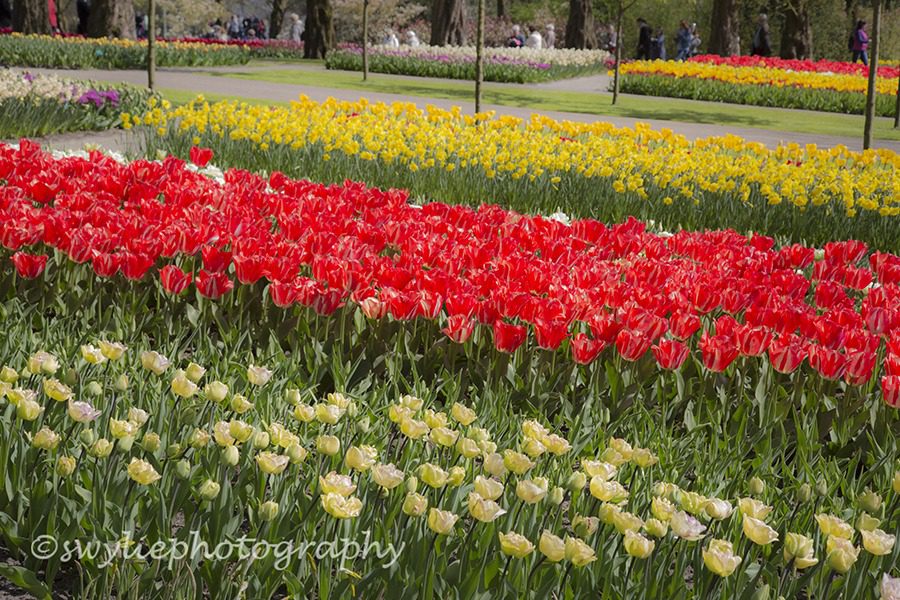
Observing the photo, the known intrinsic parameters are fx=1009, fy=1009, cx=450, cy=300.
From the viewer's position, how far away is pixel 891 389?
2.99m

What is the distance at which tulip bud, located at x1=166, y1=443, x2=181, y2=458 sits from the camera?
240 cm

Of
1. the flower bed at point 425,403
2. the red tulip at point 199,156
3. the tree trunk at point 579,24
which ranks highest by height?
the tree trunk at point 579,24

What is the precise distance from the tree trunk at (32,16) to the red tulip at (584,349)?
2977cm

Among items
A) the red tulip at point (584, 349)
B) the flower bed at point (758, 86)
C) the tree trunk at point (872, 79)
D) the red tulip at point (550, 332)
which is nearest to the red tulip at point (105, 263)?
the red tulip at point (550, 332)

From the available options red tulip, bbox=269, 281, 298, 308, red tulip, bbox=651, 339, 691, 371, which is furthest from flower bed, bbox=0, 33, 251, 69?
red tulip, bbox=651, 339, 691, 371

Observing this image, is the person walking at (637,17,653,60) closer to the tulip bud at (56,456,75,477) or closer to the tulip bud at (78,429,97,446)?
the tulip bud at (78,429,97,446)

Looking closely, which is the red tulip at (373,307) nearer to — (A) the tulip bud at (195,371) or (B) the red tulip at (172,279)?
(B) the red tulip at (172,279)

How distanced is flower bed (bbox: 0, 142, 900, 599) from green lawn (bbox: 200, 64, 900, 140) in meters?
13.2

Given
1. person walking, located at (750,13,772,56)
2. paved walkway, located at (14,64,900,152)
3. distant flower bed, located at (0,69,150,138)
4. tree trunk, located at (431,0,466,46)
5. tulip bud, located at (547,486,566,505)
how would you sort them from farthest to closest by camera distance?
person walking, located at (750,13,772,56), tree trunk, located at (431,0,466,46), paved walkway, located at (14,64,900,152), distant flower bed, located at (0,69,150,138), tulip bud, located at (547,486,566,505)

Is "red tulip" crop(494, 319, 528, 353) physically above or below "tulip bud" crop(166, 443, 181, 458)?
above

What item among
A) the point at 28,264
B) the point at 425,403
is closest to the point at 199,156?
the point at 28,264

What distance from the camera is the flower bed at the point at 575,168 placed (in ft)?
23.9

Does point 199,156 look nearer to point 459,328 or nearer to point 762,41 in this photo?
point 459,328

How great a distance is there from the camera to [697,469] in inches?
112
